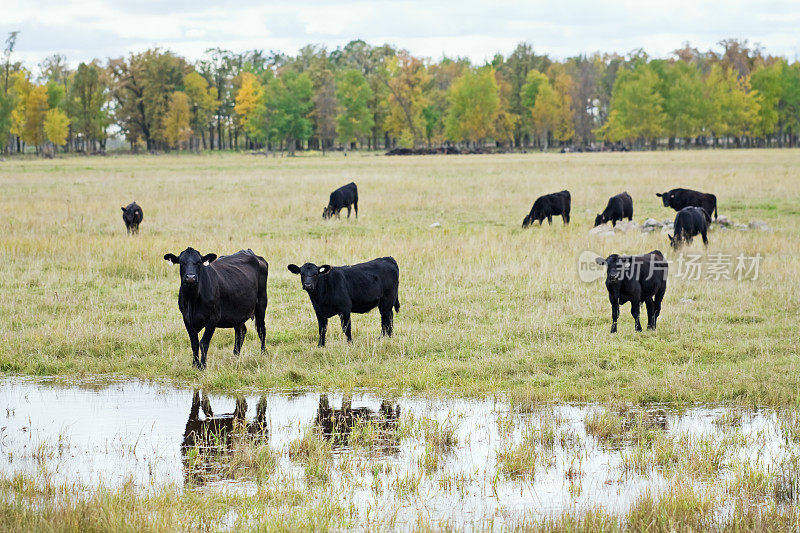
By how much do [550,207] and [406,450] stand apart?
17.7 meters

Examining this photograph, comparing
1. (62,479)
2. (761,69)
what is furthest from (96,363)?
(761,69)

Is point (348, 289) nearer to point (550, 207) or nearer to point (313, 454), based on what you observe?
point (313, 454)

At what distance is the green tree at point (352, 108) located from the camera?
337 ft

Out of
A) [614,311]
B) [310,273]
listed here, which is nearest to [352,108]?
[614,311]

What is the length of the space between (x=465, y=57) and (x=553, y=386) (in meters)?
155

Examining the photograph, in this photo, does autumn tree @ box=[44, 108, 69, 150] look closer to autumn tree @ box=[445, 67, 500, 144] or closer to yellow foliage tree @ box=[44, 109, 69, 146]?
yellow foliage tree @ box=[44, 109, 69, 146]

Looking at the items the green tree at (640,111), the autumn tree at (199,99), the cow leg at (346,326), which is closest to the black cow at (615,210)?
the cow leg at (346,326)

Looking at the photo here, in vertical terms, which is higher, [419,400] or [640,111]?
[640,111]

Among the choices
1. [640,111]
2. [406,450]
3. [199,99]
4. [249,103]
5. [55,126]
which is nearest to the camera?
[406,450]

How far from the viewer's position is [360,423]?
7.74 m

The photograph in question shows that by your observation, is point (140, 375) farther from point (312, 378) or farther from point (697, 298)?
point (697, 298)

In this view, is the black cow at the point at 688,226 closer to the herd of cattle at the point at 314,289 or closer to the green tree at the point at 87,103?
the herd of cattle at the point at 314,289

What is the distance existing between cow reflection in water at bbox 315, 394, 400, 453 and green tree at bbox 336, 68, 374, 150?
95253 mm

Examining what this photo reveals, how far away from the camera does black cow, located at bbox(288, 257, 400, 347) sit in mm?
10453
